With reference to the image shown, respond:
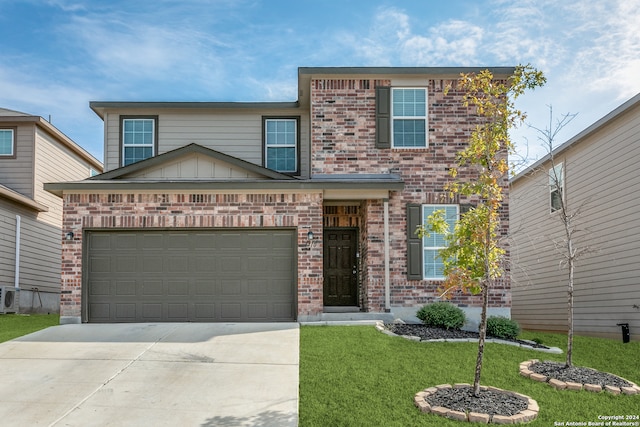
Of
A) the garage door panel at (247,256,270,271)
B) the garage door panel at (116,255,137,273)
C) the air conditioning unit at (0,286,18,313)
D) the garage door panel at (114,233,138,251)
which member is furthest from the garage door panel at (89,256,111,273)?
the air conditioning unit at (0,286,18,313)

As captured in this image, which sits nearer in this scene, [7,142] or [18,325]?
[18,325]

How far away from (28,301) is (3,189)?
12.6 ft

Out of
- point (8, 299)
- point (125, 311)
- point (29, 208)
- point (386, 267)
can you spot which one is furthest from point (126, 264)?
point (29, 208)

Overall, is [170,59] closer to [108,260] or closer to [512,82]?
[108,260]

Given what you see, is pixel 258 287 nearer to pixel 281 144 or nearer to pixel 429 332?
pixel 429 332

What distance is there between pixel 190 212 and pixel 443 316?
5723mm

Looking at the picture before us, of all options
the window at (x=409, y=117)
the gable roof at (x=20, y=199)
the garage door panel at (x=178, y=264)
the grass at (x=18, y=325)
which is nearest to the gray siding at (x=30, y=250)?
the gable roof at (x=20, y=199)

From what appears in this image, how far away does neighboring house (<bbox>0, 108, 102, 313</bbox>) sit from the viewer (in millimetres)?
19328

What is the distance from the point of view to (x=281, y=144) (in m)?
16.9

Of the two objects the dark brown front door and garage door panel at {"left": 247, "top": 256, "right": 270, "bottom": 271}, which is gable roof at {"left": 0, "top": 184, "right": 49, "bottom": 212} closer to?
garage door panel at {"left": 247, "top": 256, "right": 270, "bottom": 271}

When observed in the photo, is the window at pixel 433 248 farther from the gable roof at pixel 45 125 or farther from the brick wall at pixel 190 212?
the gable roof at pixel 45 125

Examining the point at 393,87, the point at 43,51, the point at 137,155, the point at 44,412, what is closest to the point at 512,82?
the point at 393,87

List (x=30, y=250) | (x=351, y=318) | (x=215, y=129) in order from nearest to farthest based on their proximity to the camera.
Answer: (x=351, y=318) → (x=215, y=129) → (x=30, y=250)

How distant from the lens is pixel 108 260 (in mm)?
14117
